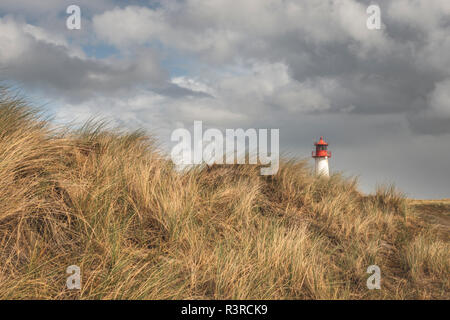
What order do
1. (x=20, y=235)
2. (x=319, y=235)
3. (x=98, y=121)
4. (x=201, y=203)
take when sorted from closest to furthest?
(x=20, y=235)
(x=201, y=203)
(x=319, y=235)
(x=98, y=121)

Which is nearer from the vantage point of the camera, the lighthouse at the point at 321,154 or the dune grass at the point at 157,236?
the dune grass at the point at 157,236

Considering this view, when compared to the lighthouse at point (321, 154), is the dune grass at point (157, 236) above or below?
below

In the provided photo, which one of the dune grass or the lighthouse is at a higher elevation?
the lighthouse

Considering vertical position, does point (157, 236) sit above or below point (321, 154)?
below

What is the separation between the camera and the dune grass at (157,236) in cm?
345

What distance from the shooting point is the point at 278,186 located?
6.80 metres

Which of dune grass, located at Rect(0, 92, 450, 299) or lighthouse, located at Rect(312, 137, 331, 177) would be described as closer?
dune grass, located at Rect(0, 92, 450, 299)

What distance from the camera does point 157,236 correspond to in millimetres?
4328

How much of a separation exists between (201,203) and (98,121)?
2.59 m

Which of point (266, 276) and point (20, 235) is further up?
point (20, 235)

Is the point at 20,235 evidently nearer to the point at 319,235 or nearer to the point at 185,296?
the point at 185,296

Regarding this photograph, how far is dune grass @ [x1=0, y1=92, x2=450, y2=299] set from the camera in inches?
136

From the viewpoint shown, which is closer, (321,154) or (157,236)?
(157,236)
